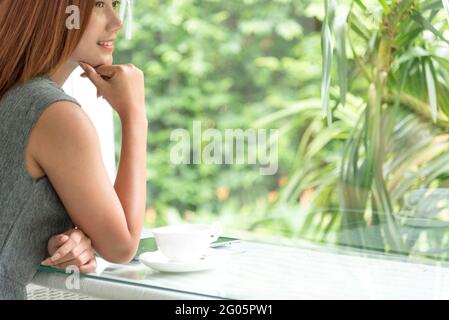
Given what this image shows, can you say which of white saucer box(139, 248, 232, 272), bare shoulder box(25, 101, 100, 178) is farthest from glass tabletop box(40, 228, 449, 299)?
bare shoulder box(25, 101, 100, 178)

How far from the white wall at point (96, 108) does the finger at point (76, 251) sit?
0.80m

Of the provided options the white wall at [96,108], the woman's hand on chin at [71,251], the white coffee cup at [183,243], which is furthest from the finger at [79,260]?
the white wall at [96,108]

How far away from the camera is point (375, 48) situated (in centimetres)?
210

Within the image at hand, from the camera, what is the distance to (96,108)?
201 centimetres

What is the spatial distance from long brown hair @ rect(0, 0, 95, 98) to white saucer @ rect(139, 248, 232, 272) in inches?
12.7

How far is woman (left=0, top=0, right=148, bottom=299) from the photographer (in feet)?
3.67

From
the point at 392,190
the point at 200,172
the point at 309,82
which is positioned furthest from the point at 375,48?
the point at 200,172

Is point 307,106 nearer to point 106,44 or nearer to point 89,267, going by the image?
point 106,44

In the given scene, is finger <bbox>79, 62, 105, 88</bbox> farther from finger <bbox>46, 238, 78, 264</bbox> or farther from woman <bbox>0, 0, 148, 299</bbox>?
finger <bbox>46, 238, 78, 264</bbox>

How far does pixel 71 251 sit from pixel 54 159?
138 millimetres

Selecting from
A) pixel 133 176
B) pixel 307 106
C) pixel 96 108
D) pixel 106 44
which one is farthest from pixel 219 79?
pixel 133 176

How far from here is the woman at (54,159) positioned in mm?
1119

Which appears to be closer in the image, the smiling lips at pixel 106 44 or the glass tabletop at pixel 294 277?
the glass tabletop at pixel 294 277

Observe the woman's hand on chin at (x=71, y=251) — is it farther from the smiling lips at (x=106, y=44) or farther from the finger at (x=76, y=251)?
the smiling lips at (x=106, y=44)
